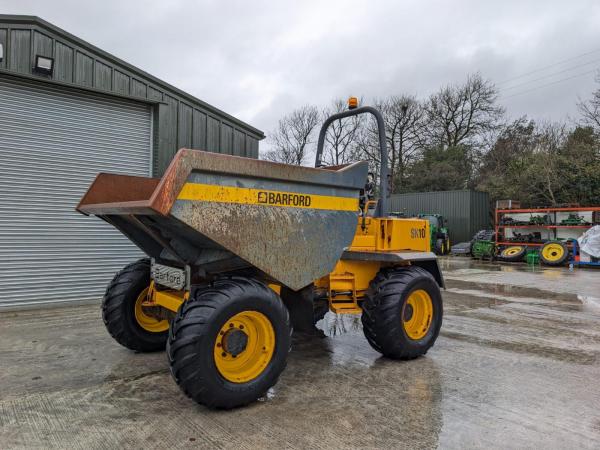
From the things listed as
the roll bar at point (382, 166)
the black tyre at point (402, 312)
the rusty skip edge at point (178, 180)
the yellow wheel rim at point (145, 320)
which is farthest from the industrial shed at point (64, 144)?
the black tyre at point (402, 312)

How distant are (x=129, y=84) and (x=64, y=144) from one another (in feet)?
5.15

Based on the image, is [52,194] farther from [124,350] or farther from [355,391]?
[355,391]

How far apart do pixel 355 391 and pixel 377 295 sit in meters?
1.04

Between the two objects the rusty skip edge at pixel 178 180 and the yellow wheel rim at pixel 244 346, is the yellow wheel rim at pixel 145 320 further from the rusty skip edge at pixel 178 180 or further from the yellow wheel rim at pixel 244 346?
the yellow wheel rim at pixel 244 346

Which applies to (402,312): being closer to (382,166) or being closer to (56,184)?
(382,166)

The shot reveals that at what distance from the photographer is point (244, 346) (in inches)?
135

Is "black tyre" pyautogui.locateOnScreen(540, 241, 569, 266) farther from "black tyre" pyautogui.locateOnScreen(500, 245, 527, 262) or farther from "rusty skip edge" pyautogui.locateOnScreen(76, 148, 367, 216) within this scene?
"rusty skip edge" pyautogui.locateOnScreen(76, 148, 367, 216)

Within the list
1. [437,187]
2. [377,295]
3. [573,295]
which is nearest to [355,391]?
[377,295]

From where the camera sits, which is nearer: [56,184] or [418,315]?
[418,315]

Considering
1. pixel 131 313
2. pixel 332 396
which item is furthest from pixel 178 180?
pixel 131 313

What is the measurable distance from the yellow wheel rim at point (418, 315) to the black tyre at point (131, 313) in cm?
268

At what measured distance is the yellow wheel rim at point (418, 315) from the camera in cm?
483

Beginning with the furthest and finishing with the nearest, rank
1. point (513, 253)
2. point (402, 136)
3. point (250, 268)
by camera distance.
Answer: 1. point (402, 136)
2. point (513, 253)
3. point (250, 268)

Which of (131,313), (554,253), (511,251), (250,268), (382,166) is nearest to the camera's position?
(250,268)
